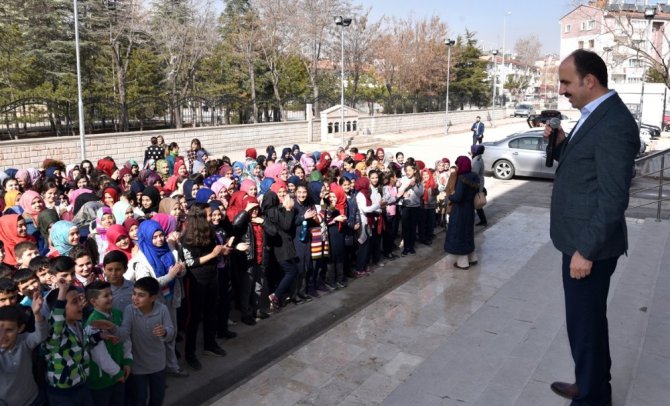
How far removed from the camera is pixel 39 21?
2531 centimetres

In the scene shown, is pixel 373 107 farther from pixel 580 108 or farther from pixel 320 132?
pixel 580 108

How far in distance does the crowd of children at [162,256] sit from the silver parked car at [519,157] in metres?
7.48

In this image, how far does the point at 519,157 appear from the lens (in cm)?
1767

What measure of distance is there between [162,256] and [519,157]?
1484 cm

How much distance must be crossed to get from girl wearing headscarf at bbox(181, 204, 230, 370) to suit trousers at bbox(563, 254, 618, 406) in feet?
10.7

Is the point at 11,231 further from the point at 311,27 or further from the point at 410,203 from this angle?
the point at 311,27

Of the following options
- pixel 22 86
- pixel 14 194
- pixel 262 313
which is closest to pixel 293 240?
pixel 262 313

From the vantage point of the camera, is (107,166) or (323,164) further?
(323,164)

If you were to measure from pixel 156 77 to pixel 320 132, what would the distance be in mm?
9335

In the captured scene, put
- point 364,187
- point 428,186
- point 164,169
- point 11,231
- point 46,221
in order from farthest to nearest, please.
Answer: point 164,169 < point 428,186 < point 364,187 < point 46,221 < point 11,231

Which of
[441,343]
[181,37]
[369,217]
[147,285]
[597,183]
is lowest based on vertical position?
[441,343]

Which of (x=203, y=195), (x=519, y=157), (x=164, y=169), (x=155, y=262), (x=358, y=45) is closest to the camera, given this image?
(x=155, y=262)

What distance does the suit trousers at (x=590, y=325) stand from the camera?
3.07 meters

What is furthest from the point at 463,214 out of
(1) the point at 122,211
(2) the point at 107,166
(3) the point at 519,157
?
(3) the point at 519,157
